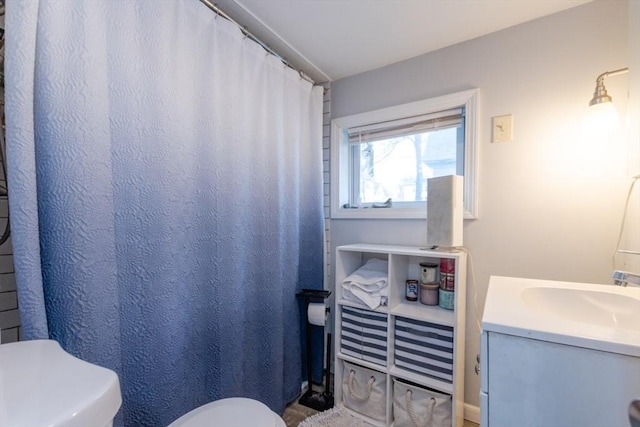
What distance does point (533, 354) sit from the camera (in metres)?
0.60

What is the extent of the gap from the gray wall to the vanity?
0.74m

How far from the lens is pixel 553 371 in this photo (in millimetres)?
584

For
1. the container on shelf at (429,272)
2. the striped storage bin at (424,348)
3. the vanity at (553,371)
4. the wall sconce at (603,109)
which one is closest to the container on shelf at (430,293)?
the container on shelf at (429,272)

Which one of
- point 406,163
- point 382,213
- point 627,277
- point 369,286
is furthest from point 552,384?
point 406,163

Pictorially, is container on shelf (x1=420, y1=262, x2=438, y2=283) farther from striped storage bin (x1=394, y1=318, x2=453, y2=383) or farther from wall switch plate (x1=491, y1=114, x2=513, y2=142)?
→ wall switch plate (x1=491, y1=114, x2=513, y2=142)

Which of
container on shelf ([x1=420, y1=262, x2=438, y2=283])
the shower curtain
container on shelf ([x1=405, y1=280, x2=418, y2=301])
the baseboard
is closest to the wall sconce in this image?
container on shelf ([x1=420, y1=262, x2=438, y2=283])

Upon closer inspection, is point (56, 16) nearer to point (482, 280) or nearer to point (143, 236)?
point (143, 236)

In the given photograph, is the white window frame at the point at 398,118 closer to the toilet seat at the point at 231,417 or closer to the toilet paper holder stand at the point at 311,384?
the toilet paper holder stand at the point at 311,384

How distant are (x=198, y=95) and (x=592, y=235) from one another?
1835 millimetres

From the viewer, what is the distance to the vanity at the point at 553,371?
53 cm

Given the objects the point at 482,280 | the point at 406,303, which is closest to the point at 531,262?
the point at 482,280

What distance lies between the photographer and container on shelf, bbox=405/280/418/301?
1.50m

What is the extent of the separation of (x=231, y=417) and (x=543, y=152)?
1.74 metres

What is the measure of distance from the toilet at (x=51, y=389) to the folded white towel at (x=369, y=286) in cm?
114
